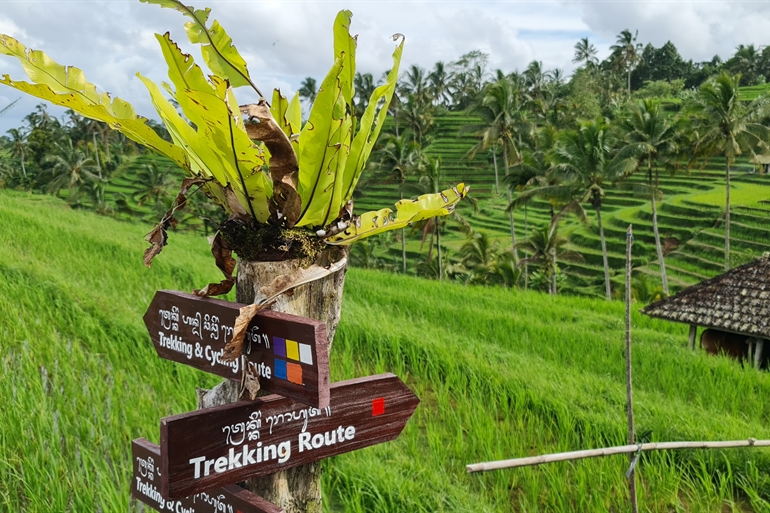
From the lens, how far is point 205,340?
4.32ft

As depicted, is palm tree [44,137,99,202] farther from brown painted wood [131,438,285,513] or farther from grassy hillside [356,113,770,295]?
brown painted wood [131,438,285,513]

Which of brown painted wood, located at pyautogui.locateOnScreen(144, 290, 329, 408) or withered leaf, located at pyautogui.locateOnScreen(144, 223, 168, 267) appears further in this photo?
withered leaf, located at pyautogui.locateOnScreen(144, 223, 168, 267)

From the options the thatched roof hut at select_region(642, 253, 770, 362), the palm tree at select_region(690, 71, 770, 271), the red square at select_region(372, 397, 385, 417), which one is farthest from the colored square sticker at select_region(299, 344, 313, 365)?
the palm tree at select_region(690, 71, 770, 271)

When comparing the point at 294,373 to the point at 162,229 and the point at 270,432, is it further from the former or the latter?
the point at 162,229

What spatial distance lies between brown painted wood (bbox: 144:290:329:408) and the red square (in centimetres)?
27

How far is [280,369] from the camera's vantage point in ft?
3.77

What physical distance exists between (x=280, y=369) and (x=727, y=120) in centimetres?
1624

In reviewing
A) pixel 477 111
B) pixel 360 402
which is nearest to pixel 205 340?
pixel 360 402

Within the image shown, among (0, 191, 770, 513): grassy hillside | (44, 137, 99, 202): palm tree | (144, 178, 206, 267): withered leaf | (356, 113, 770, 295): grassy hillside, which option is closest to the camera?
(144, 178, 206, 267): withered leaf

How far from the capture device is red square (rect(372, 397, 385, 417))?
138 centimetres

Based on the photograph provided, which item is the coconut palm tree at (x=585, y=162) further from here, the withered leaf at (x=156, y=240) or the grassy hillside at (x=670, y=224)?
the withered leaf at (x=156, y=240)

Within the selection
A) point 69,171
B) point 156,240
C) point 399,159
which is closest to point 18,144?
point 69,171

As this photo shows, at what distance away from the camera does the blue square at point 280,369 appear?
114 centimetres

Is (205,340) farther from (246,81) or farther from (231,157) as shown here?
(246,81)
